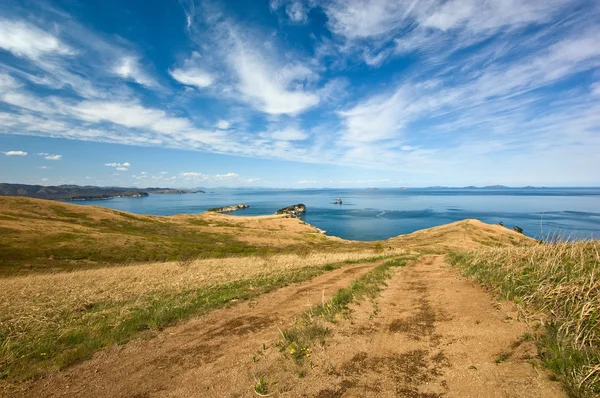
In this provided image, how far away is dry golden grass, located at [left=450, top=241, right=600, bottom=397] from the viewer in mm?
5316

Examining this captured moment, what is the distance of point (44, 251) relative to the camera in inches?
1826

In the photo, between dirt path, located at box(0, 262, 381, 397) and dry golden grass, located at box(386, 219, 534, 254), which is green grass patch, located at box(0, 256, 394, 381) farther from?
dry golden grass, located at box(386, 219, 534, 254)

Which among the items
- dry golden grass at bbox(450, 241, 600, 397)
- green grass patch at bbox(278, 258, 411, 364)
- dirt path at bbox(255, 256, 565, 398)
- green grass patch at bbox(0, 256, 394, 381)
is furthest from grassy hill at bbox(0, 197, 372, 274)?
dry golden grass at bbox(450, 241, 600, 397)

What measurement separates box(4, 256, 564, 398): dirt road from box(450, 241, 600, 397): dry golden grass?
0.45 metres

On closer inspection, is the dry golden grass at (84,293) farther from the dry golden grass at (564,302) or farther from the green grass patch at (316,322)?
the dry golden grass at (564,302)

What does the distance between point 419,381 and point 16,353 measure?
11580 millimetres

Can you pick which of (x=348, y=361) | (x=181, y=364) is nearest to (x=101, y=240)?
(x=181, y=364)

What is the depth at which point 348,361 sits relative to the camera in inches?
281

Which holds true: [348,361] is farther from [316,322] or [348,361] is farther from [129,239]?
[129,239]

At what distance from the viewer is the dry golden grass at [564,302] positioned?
5.32 meters

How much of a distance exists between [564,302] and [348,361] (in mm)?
6313

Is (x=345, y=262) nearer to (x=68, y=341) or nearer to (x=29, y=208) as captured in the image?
(x=68, y=341)

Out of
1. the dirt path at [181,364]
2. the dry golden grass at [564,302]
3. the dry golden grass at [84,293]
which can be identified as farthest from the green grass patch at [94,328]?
the dry golden grass at [564,302]

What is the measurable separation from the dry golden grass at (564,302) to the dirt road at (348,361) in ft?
1.49
